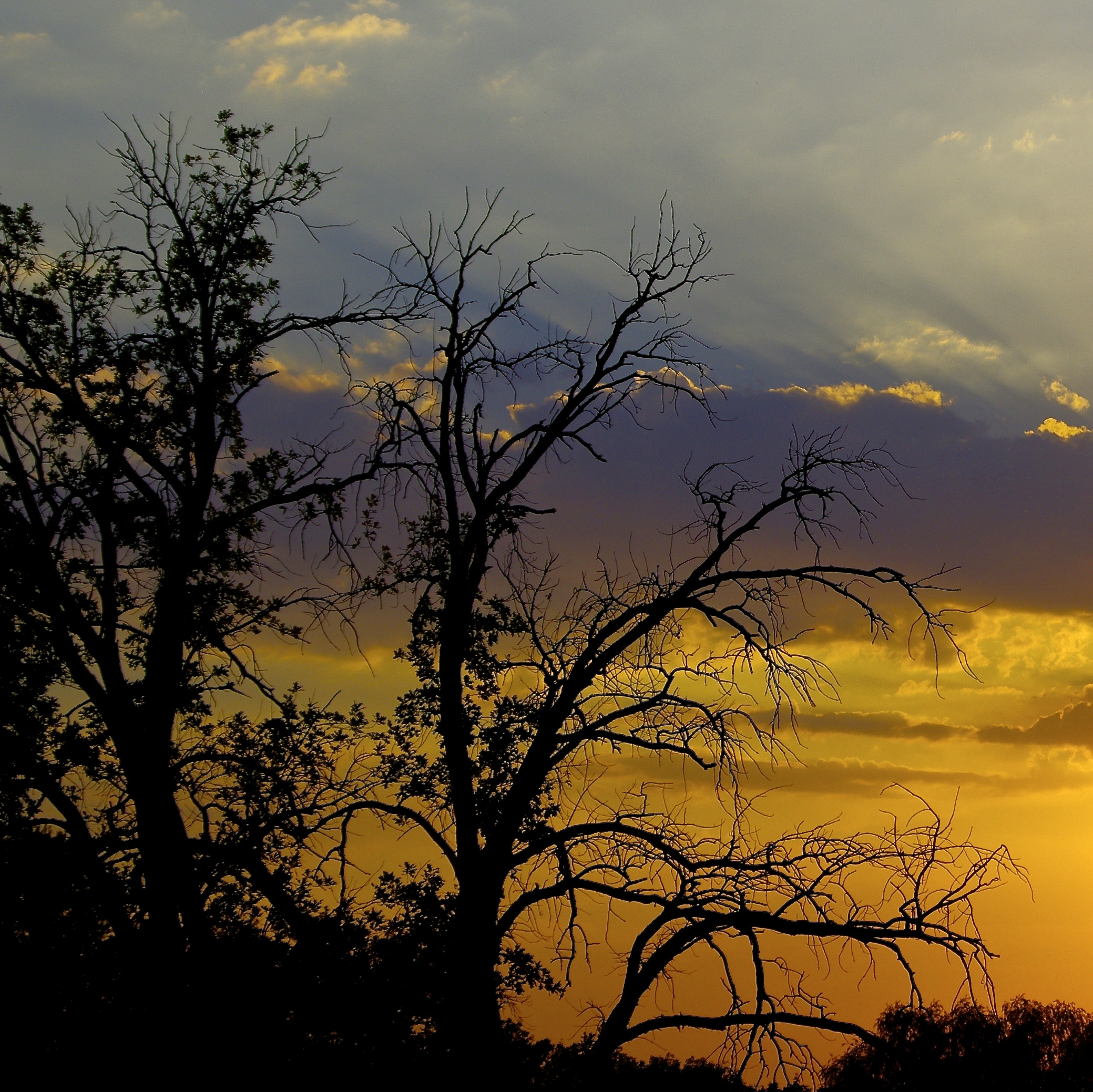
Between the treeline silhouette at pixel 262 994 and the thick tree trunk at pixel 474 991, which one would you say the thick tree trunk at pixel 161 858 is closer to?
the treeline silhouette at pixel 262 994

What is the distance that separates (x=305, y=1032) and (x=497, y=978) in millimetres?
2710

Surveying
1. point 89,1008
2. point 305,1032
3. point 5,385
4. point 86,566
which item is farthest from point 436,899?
point 5,385

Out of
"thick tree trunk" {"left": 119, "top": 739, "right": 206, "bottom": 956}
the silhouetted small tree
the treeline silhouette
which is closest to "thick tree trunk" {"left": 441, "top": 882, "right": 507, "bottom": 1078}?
the treeline silhouette

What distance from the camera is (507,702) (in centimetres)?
1486

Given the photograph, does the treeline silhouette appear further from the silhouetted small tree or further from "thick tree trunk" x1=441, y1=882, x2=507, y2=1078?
the silhouetted small tree

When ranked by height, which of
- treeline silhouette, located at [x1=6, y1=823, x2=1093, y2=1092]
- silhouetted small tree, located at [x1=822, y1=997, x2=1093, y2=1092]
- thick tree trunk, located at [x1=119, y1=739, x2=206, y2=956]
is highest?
thick tree trunk, located at [x1=119, y1=739, x2=206, y2=956]

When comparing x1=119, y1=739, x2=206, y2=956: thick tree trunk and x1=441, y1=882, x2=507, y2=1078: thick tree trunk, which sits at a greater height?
x1=119, y1=739, x2=206, y2=956: thick tree trunk

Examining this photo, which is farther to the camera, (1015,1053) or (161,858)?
(1015,1053)

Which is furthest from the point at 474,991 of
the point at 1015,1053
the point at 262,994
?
the point at 1015,1053

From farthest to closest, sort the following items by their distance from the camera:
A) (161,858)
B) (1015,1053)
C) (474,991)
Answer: (1015,1053) → (161,858) → (474,991)

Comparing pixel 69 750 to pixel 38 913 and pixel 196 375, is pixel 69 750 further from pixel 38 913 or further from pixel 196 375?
pixel 196 375

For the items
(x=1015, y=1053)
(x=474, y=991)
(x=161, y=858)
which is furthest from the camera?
(x=1015, y=1053)

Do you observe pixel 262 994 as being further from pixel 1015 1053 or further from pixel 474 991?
pixel 1015 1053

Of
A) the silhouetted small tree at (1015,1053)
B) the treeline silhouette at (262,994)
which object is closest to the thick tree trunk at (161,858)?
the treeline silhouette at (262,994)
